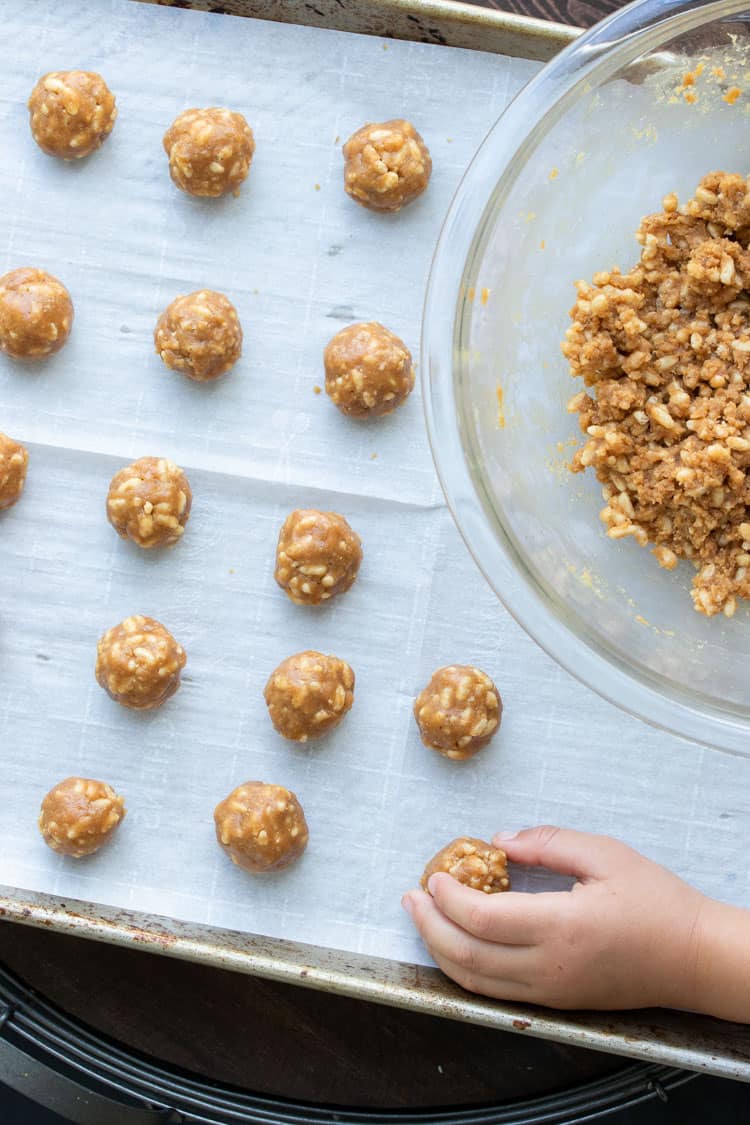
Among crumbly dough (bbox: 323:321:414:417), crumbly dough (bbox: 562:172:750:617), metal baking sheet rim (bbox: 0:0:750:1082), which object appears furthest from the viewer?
crumbly dough (bbox: 323:321:414:417)

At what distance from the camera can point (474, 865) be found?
5.32ft

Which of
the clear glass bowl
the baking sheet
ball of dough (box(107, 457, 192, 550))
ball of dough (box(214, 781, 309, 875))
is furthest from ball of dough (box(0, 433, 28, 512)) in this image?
the clear glass bowl

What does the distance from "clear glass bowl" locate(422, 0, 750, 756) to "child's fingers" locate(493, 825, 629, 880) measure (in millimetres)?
313

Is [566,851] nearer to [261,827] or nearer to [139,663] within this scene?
[261,827]

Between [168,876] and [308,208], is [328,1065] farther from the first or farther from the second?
[308,208]

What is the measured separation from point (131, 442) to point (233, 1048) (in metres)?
0.94

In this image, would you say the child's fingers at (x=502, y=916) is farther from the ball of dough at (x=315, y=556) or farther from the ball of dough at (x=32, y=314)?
the ball of dough at (x=32, y=314)

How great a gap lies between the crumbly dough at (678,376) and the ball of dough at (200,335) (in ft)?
1.73

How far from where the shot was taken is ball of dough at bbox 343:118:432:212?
5.49 feet

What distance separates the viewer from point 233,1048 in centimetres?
181

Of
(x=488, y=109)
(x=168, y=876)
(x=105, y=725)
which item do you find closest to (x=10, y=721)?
(x=105, y=725)

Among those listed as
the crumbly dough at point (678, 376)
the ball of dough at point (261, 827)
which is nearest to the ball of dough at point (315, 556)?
the ball of dough at point (261, 827)

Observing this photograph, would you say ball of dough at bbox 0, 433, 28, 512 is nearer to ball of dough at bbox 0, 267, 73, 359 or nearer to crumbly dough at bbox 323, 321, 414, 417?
ball of dough at bbox 0, 267, 73, 359

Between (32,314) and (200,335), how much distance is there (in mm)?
245
